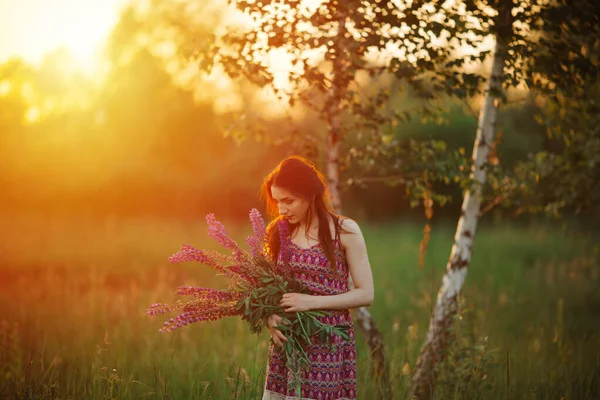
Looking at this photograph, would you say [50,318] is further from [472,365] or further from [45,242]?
[45,242]

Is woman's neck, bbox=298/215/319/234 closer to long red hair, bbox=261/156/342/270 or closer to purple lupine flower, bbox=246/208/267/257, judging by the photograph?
long red hair, bbox=261/156/342/270

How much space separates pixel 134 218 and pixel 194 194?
2.02 m

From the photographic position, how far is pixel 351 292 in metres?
3.49

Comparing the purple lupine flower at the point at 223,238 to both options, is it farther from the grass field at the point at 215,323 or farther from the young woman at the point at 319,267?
the grass field at the point at 215,323

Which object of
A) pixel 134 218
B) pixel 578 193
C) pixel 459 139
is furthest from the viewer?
pixel 459 139

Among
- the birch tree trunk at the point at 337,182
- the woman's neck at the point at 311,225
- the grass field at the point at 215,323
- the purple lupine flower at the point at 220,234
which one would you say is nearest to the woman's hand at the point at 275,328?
the purple lupine flower at the point at 220,234

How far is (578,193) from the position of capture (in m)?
6.54

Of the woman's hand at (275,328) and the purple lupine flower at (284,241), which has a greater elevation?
the purple lupine flower at (284,241)

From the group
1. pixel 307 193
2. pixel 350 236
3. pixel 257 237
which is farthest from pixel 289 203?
pixel 350 236

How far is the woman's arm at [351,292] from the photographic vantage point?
339 cm

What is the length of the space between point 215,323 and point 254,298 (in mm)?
4654

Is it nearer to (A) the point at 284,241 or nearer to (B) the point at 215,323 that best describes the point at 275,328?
(A) the point at 284,241

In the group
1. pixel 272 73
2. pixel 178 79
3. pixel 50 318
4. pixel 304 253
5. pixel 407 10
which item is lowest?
pixel 50 318

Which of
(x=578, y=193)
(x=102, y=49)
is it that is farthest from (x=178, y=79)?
(x=578, y=193)
